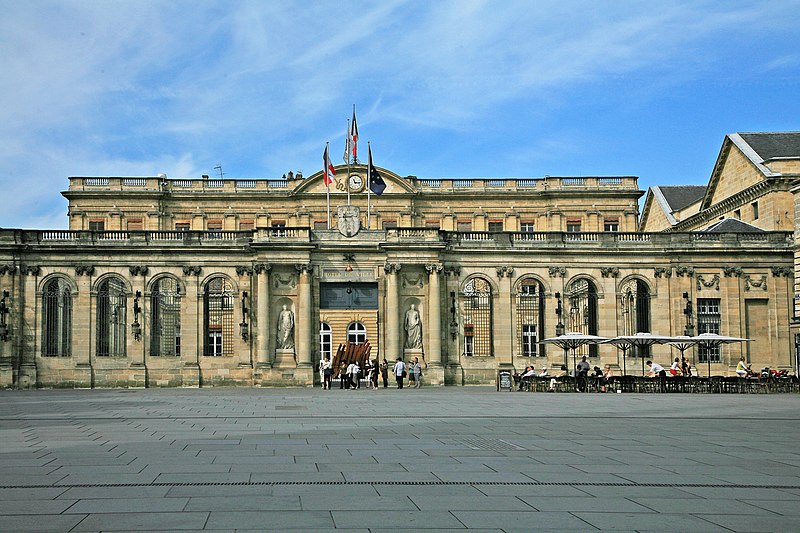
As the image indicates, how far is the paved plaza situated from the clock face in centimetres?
4223

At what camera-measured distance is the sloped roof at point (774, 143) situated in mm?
59125

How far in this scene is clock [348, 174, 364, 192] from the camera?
67062 millimetres

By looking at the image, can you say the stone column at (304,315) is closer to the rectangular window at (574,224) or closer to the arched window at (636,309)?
the arched window at (636,309)

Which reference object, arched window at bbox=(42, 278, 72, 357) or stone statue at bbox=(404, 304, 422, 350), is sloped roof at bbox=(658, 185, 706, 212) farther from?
arched window at bbox=(42, 278, 72, 357)

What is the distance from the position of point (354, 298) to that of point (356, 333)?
1.88 m

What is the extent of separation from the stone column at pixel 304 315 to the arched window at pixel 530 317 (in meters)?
11.4

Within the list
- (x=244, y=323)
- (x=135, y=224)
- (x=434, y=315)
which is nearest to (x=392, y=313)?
(x=434, y=315)

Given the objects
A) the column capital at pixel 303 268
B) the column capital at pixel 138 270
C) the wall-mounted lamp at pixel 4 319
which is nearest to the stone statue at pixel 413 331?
the column capital at pixel 303 268

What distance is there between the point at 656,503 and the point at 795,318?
1598 inches

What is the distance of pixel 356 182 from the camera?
2643 inches

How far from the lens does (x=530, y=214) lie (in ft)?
226

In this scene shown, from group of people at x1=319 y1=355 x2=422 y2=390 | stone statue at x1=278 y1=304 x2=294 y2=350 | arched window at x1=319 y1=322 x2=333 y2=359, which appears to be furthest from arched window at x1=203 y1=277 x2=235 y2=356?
group of people at x1=319 y1=355 x2=422 y2=390

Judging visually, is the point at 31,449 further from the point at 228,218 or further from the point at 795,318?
the point at 228,218

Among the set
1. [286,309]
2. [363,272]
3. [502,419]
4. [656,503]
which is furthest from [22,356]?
[656,503]
